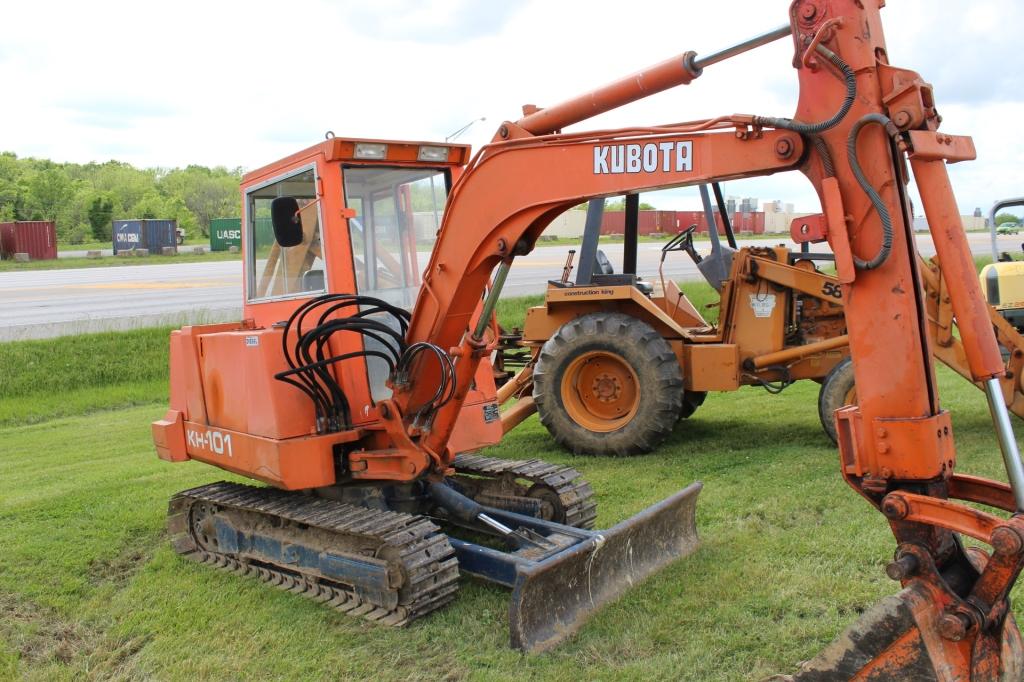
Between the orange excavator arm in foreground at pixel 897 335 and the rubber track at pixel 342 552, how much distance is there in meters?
2.07

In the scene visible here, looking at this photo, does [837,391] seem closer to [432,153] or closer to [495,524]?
[495,524]

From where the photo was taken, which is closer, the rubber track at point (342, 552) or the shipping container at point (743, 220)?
the rubber track at point (342, 552)

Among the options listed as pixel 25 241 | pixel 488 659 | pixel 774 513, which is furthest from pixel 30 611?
pixel 25 241

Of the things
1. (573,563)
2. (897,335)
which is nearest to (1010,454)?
(897,335)

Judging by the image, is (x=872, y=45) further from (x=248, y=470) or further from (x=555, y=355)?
(x=555, y=355)

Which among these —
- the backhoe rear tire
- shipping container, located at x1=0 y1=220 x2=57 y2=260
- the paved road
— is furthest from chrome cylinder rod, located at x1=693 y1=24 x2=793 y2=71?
shipping container, located at x1=0 y1=220 x2=57 y2=260

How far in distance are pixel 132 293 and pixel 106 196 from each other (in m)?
48.8

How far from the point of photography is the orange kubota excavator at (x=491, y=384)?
3.64 metres

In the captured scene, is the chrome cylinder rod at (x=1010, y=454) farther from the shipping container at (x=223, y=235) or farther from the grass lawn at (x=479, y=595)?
the shipping container at (x=223, y=235)

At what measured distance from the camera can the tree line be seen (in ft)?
217

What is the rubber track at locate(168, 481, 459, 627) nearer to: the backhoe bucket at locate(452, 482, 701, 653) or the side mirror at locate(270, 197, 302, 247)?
the backhoe bucket at locate(452, 482, 701, 653)

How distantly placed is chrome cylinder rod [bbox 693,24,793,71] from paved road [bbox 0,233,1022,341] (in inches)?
325

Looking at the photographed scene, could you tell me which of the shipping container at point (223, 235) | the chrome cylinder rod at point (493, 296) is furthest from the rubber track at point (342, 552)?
the shipping container at point (223, 235)

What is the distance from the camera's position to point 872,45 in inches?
145
